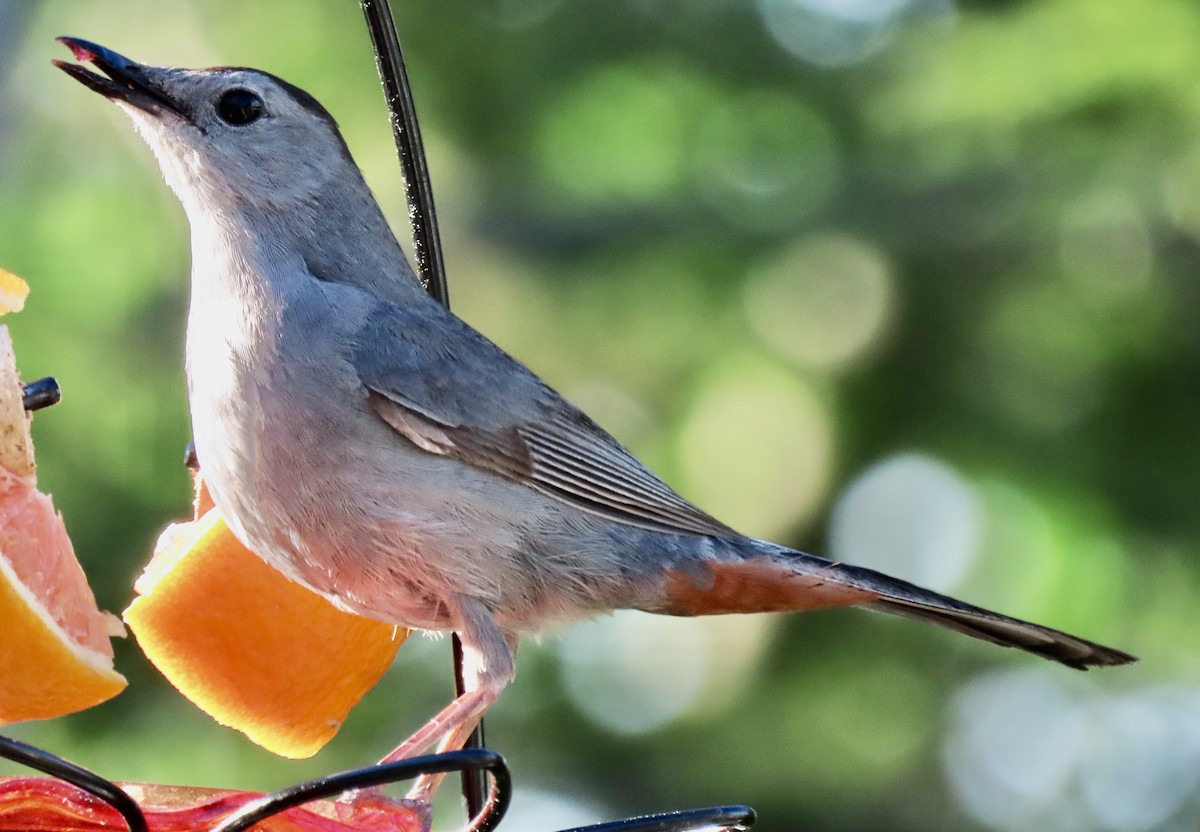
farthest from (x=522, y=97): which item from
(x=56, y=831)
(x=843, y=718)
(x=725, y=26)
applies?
(x=56, y=831)

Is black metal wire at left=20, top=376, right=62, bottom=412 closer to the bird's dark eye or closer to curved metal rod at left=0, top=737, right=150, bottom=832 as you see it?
the bird's dark eye

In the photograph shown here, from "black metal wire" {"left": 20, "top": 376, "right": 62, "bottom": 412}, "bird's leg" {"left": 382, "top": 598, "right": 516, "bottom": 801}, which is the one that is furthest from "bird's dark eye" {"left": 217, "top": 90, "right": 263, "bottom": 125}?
"bird's leg" {"left": 382, "top": 598, "right": 516, "bottom": 801}

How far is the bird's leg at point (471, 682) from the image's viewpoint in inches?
93.9

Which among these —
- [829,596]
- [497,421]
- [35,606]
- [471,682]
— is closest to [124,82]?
[497,421]

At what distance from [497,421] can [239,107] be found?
79 cm

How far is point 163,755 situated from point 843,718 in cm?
190

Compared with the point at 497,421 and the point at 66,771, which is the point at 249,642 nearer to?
the point at 497,421

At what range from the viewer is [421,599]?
262 cm

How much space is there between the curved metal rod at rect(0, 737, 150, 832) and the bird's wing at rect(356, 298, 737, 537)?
3.60 feet

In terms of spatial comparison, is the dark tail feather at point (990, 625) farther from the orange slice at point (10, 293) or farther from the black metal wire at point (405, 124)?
the orange slice at point (10, 293)

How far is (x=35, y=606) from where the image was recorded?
213 cm

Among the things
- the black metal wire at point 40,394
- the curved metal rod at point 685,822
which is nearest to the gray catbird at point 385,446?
the black metal wire at point 40,394

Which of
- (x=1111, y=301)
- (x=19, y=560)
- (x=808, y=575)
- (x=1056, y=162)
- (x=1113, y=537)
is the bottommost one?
(x=19, y=560)

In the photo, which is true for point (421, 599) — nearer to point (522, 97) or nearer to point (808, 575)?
point (808, 575)
